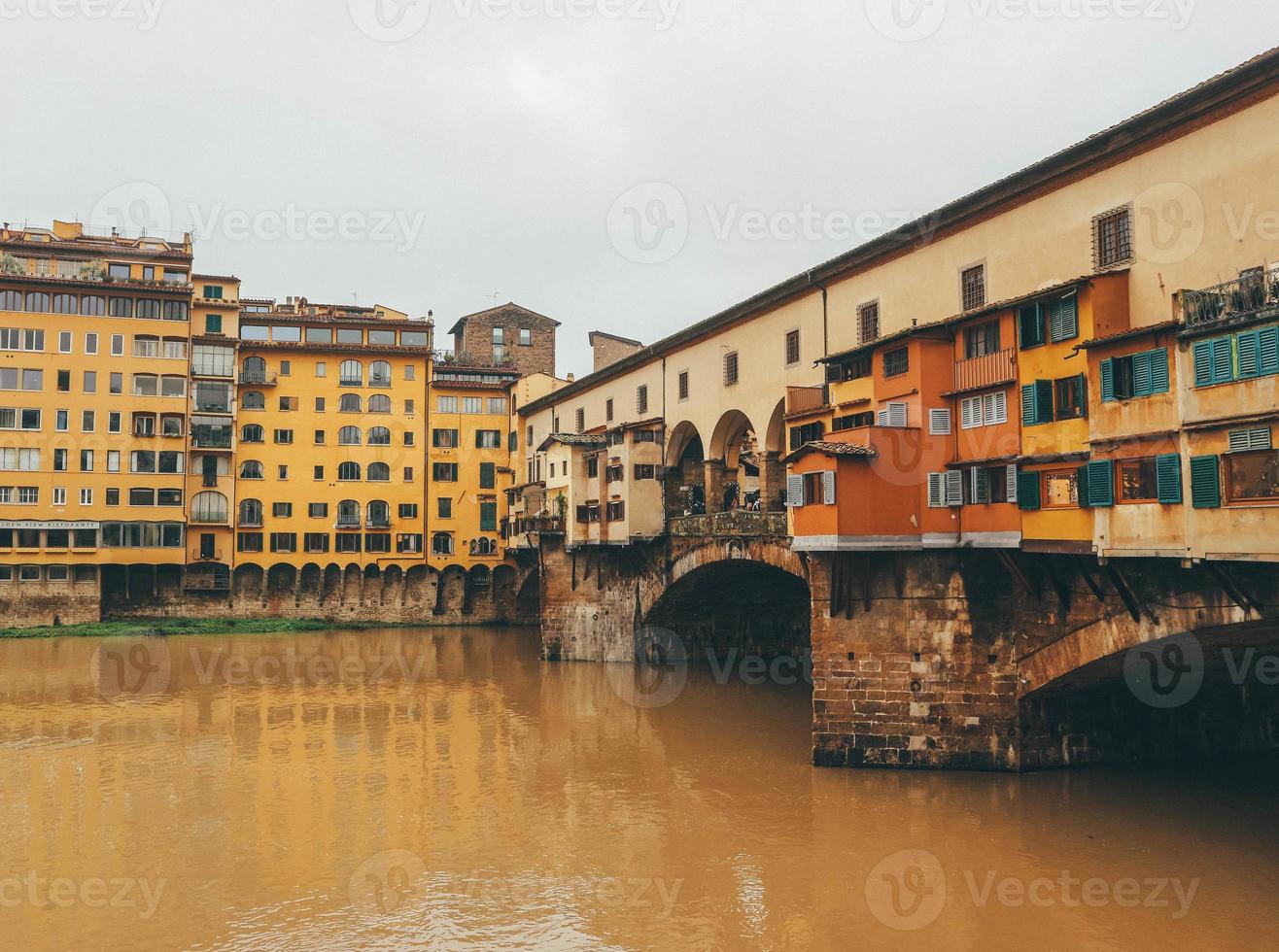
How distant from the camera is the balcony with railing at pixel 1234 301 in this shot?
16.7 meters

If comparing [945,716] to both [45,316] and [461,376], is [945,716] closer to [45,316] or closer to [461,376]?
[461,376]

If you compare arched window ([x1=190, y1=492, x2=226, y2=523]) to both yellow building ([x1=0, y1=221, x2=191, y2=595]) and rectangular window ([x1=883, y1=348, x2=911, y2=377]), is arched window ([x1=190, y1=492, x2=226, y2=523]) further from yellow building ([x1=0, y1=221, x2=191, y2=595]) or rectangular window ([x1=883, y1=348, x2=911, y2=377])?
rectangular window ([x1=883, y1=348, x2=911, y2=377])

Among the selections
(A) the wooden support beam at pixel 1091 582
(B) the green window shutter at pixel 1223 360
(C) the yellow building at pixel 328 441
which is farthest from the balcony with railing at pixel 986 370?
(C) the yellow building at pixel 328 441

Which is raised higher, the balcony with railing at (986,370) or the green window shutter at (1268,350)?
the balcony with railing at (986,370)

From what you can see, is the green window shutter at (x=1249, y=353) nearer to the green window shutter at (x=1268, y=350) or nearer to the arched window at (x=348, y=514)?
the green window shutter at (x=1268, y=350)

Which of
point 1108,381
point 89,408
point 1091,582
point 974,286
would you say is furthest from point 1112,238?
point 89,408

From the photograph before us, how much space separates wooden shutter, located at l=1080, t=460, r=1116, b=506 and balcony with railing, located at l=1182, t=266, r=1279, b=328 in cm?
321

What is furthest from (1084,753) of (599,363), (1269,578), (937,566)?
(599,363)

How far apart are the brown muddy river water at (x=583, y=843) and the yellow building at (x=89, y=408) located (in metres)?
27.4

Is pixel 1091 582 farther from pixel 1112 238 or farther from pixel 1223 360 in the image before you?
pixel 1112 238

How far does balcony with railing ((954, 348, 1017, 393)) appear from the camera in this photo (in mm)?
22656

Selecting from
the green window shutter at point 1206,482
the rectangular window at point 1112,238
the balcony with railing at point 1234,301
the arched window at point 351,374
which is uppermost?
the arched window at point 351,374

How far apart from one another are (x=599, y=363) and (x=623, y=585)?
919 inches

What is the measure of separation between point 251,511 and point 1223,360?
5834cm
